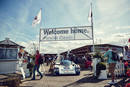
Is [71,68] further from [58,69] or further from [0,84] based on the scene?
[0,84]

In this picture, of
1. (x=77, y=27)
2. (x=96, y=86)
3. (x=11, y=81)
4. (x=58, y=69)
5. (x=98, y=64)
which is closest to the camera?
(x=11, y=81)

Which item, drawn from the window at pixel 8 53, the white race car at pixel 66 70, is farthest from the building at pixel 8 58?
the white race car at pixel 66 70

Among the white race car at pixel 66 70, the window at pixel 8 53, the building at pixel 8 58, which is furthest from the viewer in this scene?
the window at pixel 8 53

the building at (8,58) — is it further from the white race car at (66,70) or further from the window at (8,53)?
the white race car at (66,70)

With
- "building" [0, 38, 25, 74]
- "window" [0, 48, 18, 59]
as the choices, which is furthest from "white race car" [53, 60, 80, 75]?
"window" [0, 48, 18, 59]

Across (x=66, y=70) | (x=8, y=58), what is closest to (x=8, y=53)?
(x=8, y=58)

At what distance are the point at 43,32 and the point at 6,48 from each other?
4184mm

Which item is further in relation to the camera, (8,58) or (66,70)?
(8,58)

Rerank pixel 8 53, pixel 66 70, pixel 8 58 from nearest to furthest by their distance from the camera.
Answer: pixel 66 70
pixel 8 58
pixel 8 53

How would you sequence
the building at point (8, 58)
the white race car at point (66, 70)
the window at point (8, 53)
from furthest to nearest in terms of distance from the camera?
the window at point (8, 53)
the building at point (8, 58)
the white race car at point (66, 70)

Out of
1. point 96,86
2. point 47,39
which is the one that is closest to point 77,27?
point 47,39

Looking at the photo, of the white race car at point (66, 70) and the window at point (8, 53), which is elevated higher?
the window at point (8, 53)

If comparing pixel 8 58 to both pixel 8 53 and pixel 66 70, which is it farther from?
pixel 66 70

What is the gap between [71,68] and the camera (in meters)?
8.22
